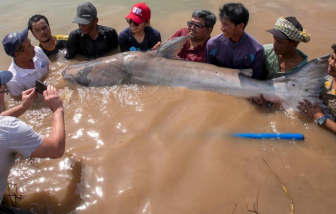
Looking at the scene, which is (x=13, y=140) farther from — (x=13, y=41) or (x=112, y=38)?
(x=112, y=38)

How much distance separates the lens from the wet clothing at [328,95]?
118 inches

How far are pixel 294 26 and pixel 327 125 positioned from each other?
4.01ft

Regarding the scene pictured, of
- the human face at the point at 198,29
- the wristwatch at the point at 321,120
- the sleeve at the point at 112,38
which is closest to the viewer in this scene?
the wristwatch at the point at 321,120

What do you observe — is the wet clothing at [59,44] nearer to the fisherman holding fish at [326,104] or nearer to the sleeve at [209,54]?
the sleeve at [209,54]

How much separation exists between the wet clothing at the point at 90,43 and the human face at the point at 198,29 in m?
1.61

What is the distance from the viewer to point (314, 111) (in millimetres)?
3105

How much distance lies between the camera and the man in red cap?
4457mm

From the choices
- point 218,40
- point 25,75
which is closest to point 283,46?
point 218,40

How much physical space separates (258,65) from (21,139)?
9.73 ft

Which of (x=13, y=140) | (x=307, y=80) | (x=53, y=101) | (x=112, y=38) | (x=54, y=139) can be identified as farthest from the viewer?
(x=112, y=38)

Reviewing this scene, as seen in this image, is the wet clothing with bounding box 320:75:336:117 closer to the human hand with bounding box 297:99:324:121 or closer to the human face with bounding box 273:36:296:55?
the human hand with bounding box 297:99:324:121

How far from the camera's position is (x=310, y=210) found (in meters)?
2.18

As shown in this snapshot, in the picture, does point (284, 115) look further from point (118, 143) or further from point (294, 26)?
point (118, 143)

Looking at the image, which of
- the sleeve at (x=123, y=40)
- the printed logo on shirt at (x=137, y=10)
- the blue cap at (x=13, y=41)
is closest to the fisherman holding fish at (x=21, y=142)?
the blue cap at (x=13, y=41)
